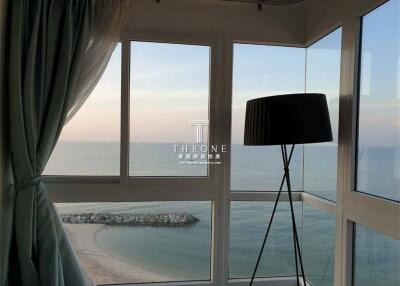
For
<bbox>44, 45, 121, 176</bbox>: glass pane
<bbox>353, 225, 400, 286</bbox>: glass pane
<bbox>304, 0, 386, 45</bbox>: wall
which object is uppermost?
<bbox>304, 0, 386, 45</bbox>: wall

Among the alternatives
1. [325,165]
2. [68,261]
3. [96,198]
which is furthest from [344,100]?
[68,261]

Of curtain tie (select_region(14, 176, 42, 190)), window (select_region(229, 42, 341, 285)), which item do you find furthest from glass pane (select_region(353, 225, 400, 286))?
curtain tie (select_region(14, 176, 42, 190))

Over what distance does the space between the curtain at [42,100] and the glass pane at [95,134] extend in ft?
0.93

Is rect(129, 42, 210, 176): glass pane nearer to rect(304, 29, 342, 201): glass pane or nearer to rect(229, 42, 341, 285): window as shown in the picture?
rect(229, 42, 341, 285): window

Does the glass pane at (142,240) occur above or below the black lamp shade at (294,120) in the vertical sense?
below

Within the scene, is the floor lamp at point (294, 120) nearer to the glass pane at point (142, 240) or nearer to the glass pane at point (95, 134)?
the glass pane at point (142, 240)

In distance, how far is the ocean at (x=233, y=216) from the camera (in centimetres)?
245

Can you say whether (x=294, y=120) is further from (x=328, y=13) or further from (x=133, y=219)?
(x=133, y=219)

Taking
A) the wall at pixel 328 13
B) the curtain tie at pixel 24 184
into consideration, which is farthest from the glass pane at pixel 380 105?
the curtain tie at pixel 24 184

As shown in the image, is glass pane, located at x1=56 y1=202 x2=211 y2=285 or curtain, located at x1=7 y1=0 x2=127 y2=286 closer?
curtain, located at x1=7 y1=0 x2=127 y2=286

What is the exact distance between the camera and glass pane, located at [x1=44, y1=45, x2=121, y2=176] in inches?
96.3

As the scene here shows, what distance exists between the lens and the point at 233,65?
2.58m

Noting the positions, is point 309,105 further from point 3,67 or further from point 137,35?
point 3,67

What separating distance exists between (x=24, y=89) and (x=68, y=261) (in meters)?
1.04
